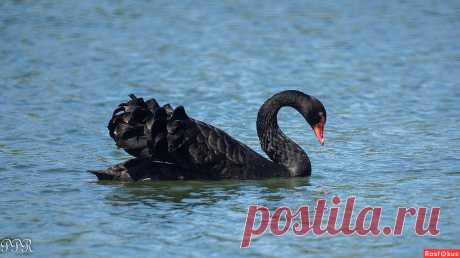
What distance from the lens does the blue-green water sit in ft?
26.7

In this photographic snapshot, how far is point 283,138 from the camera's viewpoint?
34.7ft

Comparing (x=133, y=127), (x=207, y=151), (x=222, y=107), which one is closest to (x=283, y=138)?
(x=207, y=151)

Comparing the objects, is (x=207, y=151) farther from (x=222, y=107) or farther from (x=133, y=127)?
(x=222, y=107)

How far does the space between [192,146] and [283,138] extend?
3.93 feet

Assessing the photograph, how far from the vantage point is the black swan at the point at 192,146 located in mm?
9492

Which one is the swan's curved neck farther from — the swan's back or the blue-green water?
the swan's back

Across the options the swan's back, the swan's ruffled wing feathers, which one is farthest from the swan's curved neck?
the swan's ruffled wing feathers

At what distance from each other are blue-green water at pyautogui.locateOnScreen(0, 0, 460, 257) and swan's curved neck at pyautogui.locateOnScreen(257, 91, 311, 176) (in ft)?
0.60

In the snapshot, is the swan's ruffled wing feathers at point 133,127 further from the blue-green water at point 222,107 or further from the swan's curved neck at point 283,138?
the swan's curved neck at point 283,138

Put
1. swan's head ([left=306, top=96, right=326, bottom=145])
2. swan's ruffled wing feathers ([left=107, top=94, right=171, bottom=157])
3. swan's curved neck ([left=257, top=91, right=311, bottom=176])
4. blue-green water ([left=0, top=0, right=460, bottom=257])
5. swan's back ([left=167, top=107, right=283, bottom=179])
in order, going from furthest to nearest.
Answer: swan's head ([left=306, top=96, right=326, bottom=145])
swan's curved neck ([left=257, top=91, right=311, bottom=176])
swan's back ([left=167, top=107, right=283, bottom=179])
swan's ruffled wing feathers ([left=107, top=94, right=171, bottom=157])
blue-green water ([left=0, top=0, right=460, bottom=257])

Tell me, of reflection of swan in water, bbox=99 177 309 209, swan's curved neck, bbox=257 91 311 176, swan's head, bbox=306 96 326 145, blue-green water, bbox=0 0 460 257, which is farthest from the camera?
swan's head, bbox=306 96 326 145

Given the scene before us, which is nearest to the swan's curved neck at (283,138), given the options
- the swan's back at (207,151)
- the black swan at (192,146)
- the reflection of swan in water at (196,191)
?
the black swan at (192,146)

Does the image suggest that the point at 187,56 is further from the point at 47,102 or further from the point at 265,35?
the point at 47,102

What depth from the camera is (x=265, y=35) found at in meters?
18.4
